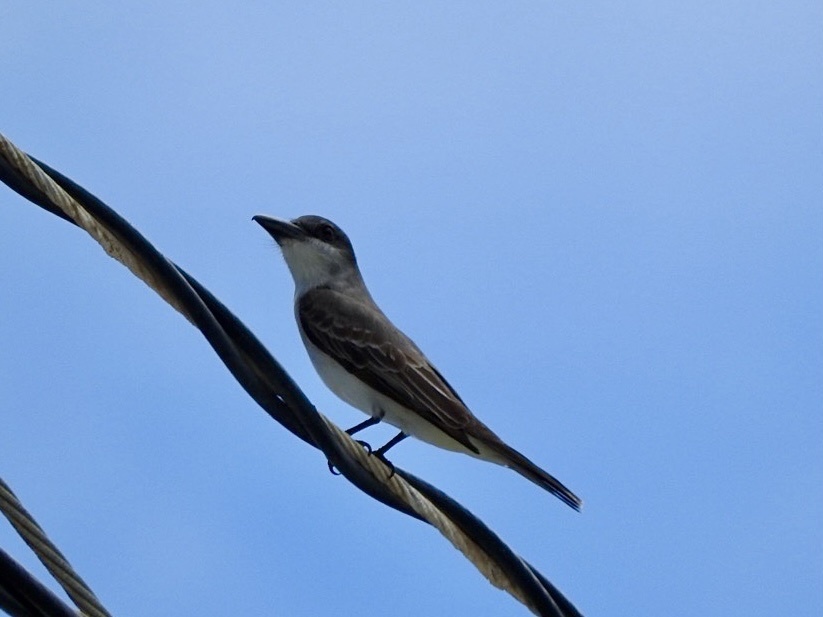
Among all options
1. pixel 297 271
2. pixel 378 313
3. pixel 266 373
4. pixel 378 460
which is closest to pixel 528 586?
pixel 378 460

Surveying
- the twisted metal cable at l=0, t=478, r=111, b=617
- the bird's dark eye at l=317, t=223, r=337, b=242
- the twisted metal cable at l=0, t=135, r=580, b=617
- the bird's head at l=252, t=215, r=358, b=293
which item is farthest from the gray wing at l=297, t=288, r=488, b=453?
the twisted metal cable at l=0, t=478, r=111, b=617

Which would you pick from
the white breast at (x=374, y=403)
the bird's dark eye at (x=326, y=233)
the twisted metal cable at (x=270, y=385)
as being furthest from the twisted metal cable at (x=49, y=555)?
the bird's dark eye at (x=326, y=233)

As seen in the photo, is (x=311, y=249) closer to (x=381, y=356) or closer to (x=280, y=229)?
(x=280, y=229)

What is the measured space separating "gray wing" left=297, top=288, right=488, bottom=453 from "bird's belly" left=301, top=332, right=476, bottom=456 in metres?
0.05

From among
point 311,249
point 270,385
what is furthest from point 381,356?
point 270,385

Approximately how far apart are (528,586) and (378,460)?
85 cm

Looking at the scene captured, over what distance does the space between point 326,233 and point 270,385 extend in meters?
6.51

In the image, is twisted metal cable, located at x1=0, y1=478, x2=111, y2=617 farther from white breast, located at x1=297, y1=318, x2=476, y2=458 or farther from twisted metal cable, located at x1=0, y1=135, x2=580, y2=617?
white breast, located at x1=297, y1=318, x2=476, y2=458

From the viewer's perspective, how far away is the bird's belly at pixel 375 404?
8.63 meters

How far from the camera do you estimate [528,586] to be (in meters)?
5.11

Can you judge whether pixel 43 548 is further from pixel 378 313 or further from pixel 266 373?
pixel 378 313

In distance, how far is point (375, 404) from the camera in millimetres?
8922

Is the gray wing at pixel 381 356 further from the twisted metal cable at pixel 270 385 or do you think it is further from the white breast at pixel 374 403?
the twisted metal cable at pixel 270 385

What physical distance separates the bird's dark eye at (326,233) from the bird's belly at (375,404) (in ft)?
6.44
